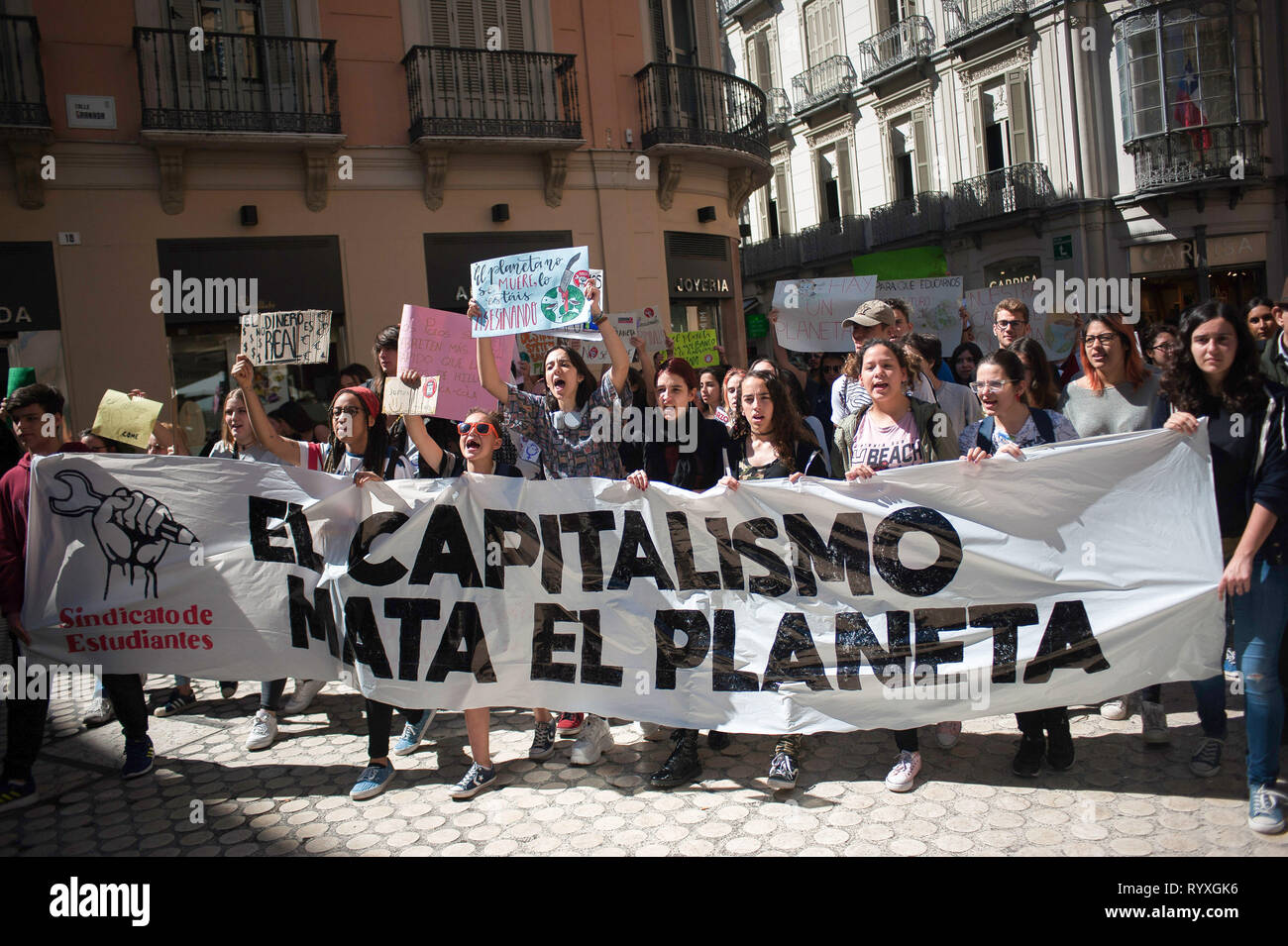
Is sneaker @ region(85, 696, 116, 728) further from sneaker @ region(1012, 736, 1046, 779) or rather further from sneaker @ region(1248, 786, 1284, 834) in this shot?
sneaker @ region(1248, 786, 1284, 834)

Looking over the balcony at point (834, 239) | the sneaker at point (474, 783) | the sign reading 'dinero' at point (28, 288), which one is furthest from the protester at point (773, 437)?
the balcony at point (834, 239)

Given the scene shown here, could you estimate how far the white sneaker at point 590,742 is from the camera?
15.0 ft

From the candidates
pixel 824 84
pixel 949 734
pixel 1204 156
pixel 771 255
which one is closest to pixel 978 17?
pixel 824 84

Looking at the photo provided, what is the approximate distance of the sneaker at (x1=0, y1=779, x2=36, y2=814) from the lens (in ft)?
14.7

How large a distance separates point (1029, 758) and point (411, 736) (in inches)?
117

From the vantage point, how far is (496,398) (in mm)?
4988

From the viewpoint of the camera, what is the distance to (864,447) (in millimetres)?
4402

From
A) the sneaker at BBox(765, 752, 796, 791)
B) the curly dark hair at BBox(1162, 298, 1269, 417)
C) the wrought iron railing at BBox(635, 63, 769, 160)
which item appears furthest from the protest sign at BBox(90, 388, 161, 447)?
the wrought iron railing at BBox(635, 63, 769, 160)

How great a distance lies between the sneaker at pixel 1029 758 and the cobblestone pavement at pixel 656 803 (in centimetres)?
5

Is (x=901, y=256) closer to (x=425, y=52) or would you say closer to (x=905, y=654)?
(x=425, y=52)

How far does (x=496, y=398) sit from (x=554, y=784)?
1.94 metres

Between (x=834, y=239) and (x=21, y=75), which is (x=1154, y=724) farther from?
(x=834, y=239)

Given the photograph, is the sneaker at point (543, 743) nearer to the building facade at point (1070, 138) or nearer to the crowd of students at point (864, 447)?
the crowd of students at point (864, 447)

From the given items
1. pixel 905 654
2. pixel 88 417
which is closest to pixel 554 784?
pixel 905 654
